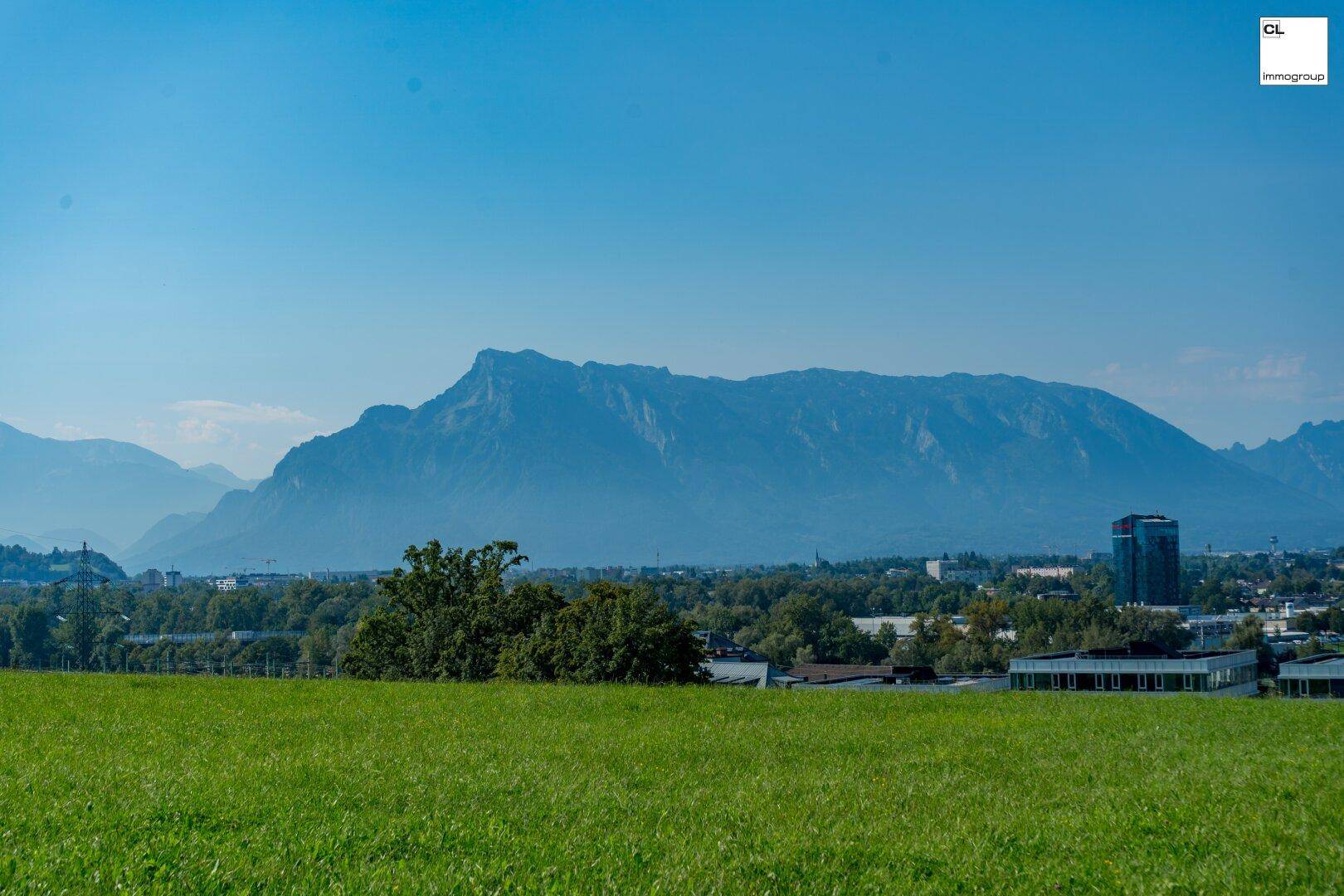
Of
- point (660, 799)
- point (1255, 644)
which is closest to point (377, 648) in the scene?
point (660, 799)

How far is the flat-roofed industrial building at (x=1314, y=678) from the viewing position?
39812mm

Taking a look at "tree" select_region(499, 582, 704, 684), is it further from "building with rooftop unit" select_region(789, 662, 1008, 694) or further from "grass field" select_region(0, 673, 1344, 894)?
"grass field" select_region(0, 673, 1344, 894)

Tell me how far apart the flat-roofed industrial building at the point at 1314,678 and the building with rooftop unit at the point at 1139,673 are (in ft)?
4.46

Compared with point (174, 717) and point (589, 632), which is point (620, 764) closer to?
point (174, 717)

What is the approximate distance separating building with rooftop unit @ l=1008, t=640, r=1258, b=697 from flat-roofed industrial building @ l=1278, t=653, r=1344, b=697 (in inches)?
53.5

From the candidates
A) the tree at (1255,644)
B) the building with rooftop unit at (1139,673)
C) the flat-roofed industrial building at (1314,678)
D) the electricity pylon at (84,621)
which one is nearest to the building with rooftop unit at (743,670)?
the building with rooftop unit at (1139,673)

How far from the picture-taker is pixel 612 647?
108ft

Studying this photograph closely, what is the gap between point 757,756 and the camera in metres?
15.9

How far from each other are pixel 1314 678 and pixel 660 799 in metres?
36.5

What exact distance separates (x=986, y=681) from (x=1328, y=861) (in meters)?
36.1

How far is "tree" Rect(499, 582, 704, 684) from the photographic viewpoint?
1289 inches

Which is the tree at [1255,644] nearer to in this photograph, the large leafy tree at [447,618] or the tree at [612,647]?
the tree at [612,647]

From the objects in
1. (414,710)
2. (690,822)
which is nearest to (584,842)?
(690,822)

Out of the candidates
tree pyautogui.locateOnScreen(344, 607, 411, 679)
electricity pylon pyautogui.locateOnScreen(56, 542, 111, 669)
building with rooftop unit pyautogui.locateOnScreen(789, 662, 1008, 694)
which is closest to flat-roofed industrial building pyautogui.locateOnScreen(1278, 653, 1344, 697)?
building with rooftop unit pyautogui.locateOnScreen(789, 662, 1008, 694)
